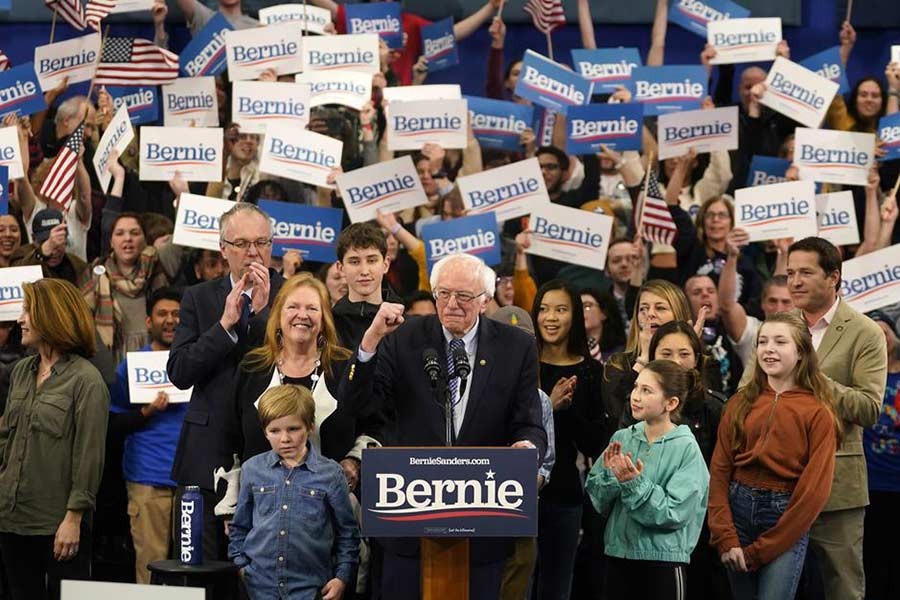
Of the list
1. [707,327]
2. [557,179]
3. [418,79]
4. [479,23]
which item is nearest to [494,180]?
[557,179]

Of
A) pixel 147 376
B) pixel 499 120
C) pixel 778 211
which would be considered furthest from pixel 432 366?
pixel 499 120

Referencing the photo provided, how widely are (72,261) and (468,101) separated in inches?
105

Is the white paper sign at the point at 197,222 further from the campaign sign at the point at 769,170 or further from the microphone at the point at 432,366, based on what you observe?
the campaign sign at the point at 769,170

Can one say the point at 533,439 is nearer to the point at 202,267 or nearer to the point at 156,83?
the point at 202,267

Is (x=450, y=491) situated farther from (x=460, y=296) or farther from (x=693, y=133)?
(x=693, y=133)

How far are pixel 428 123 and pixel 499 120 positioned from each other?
2.50ft

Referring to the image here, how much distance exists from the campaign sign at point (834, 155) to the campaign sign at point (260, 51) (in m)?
2.91

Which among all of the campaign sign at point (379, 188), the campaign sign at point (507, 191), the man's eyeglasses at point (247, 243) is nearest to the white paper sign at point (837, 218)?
the campaign sign at point (507, 191)

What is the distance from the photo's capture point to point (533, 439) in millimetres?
4719

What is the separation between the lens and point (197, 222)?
717 centimetres

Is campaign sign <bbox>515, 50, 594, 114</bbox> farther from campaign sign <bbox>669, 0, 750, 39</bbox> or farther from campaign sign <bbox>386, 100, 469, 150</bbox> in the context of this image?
campaign sign <bbox>669, 0, 750, 39</bbox>

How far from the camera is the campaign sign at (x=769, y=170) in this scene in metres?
8.49

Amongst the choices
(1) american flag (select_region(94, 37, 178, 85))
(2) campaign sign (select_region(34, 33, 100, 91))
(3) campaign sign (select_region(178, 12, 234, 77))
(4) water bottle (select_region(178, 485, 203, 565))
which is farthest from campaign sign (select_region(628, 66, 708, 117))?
(4) water bottle (select_region(178, 485, 203, 565))

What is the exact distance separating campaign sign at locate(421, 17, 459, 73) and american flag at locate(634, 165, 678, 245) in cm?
240
